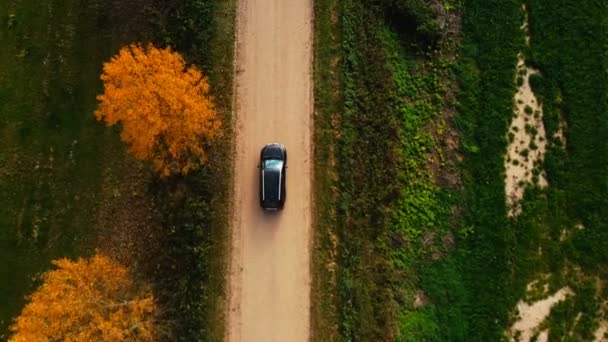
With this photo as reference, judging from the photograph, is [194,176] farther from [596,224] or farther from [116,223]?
[596,224]

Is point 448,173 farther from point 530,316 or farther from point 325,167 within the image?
point 530,316

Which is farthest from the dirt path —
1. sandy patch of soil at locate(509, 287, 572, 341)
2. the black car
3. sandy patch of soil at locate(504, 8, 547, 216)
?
sandy patch of soil at locate(504, 8, 547, 216)

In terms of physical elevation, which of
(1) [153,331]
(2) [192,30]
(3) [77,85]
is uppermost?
(2) [192,30]

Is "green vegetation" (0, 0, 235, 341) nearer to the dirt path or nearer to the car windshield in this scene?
the dirt path

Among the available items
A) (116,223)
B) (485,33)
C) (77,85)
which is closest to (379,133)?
(485,33)

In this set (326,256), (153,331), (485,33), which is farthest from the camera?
(485,33)

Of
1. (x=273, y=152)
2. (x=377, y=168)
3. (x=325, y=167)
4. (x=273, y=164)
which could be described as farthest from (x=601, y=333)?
(x=273, y=152)
